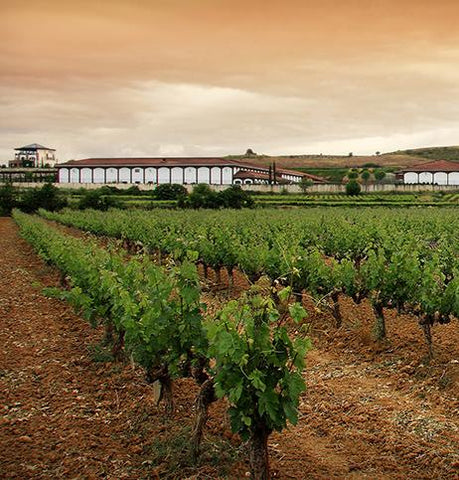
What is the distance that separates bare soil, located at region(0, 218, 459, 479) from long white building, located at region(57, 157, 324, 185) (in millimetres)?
68722

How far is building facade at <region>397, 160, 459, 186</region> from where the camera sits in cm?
8119

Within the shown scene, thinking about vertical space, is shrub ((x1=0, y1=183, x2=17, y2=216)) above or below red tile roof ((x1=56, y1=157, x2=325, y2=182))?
below

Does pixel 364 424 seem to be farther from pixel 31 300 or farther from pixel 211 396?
pixel 31 300

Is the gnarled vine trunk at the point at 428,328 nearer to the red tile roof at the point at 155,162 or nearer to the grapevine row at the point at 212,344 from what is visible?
the grapevine row at the point at 212,344

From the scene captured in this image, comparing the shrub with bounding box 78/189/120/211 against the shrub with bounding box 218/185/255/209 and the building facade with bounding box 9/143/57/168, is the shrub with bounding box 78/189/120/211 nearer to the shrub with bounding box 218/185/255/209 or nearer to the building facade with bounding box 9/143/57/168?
the shrub with bounding box 218/185/255/209

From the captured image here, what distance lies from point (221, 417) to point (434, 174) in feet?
261

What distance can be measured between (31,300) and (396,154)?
465 ft

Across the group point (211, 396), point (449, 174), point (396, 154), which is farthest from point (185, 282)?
point (396, 154)

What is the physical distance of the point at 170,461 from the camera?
6242 mm

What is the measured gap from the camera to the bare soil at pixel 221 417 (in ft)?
20.4

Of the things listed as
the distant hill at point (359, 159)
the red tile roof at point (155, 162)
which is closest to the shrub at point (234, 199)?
the red tile roof at point (155, 162)

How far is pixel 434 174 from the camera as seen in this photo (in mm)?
81812

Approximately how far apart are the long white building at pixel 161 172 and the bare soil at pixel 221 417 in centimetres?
6872

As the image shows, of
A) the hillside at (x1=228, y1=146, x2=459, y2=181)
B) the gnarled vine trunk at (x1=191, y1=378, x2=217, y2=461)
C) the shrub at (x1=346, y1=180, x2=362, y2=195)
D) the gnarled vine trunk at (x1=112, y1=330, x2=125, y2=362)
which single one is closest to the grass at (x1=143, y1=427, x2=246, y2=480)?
the gnarled vine trunk at (x1=191, y1=378, x2=217, y2=461)
